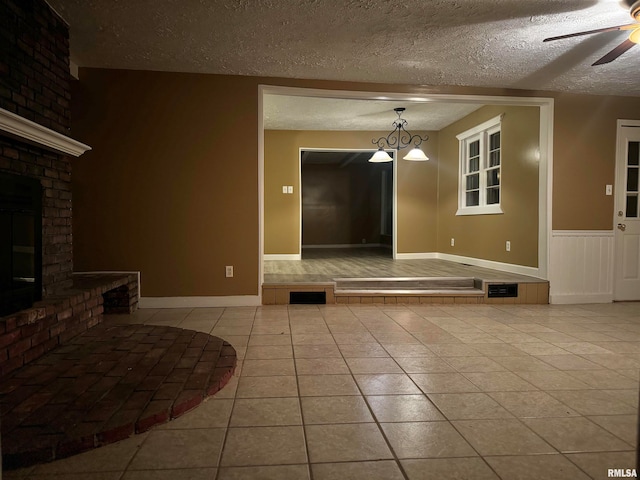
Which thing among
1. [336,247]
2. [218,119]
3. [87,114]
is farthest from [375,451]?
[336,247]

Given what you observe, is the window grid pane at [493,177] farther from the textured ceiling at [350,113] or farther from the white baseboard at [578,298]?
the white baseboard at [578,298]

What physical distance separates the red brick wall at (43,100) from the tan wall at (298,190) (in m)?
4.12

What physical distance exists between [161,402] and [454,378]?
1.62 meters

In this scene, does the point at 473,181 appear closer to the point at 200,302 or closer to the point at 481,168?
the point at 481,168

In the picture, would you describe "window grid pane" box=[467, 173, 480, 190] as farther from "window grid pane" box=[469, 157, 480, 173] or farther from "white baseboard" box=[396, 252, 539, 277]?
"white baseboard" box=[396, 252, 539, 277]

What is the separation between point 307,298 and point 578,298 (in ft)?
10.7

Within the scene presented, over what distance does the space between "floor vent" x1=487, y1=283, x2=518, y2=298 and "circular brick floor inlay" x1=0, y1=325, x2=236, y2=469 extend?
328 cm

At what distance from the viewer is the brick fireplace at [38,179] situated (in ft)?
7.70

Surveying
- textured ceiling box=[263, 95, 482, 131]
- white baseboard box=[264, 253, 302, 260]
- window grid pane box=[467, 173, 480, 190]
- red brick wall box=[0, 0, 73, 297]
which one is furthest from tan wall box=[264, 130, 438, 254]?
red brick wall box=[0, 0, 73, 297]

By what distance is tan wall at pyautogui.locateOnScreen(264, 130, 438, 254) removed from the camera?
724 cm

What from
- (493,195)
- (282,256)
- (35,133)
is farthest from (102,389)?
(493,195)

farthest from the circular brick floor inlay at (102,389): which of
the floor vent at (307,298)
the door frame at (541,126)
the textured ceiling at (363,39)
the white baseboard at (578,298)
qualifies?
the white baseboard at (578,298)

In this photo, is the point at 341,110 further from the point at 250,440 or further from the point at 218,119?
the point at 250,440

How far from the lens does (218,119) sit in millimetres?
4246
